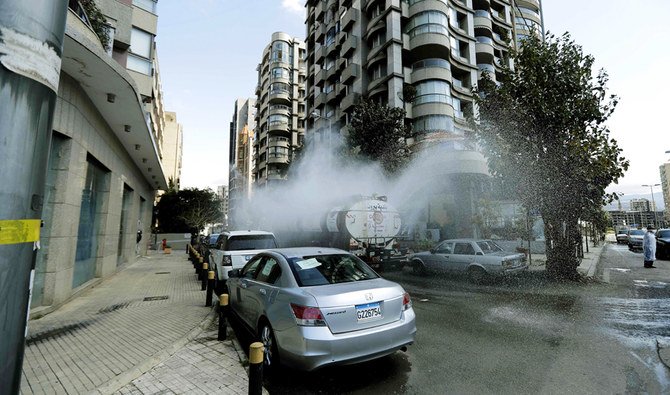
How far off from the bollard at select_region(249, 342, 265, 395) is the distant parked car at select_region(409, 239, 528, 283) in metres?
8.87

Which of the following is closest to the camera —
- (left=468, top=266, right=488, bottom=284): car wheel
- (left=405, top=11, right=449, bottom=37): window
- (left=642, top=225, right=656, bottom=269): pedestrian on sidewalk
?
(left=468, top=266, right=488, bottom=284): car wheel

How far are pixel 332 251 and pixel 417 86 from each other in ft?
82.4

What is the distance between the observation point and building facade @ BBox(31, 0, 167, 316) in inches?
259

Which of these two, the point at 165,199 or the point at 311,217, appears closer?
the point at 311,217

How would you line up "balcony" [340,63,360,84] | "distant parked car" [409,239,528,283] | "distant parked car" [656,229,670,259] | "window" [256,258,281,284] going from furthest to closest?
"balcony" [340,63,360,84]
"distant parked car" [656,229,670,259]
"distant parked car" [409,239,528,283]
"window" [256,258,281,284]

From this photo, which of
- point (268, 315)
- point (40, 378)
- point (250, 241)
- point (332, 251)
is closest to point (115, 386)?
point (40, 378)

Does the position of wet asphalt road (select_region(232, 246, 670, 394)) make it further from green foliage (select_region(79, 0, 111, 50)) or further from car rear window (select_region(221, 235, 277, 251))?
green foliage (select_region(79, 0, 111, 50))

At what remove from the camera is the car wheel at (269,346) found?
388 centimetres

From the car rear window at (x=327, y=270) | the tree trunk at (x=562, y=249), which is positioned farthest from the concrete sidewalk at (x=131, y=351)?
the tree trunk at (x=562, y=249)

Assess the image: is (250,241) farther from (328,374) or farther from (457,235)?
(457,235)

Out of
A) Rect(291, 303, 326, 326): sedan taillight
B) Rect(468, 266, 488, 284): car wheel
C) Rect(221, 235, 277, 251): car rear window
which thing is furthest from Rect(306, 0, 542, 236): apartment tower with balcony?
Rect(291, 303, 326, 326): sedan taillight

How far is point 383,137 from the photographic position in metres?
22.0

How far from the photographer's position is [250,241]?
29.8ft

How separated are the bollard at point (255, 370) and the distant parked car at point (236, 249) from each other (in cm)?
591
